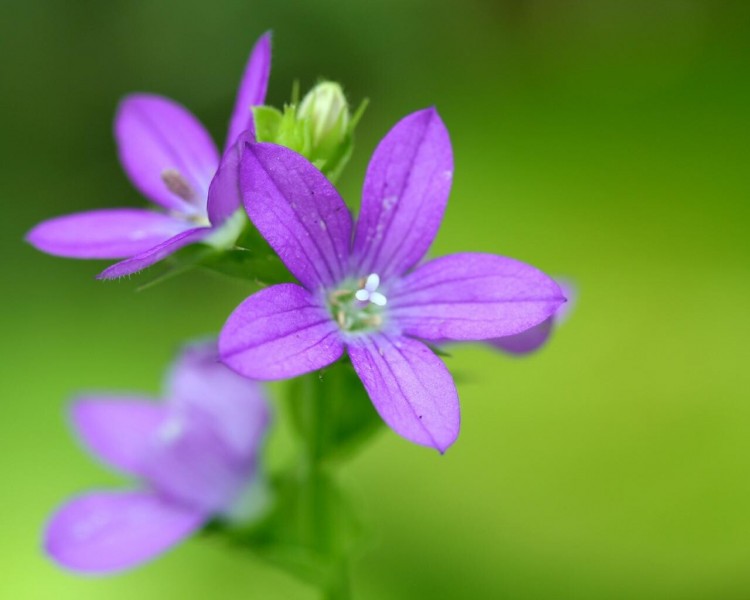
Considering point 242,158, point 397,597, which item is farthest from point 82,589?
point 242,158

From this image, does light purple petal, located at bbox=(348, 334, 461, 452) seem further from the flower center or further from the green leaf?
the green leaf

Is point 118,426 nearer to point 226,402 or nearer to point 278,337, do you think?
point 226,402

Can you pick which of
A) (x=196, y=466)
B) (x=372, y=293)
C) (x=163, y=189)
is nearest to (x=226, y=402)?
(x=196, y=466)

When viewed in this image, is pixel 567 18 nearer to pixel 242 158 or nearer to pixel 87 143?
pixel 87 143

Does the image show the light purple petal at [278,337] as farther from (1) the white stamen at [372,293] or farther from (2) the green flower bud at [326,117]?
(2) the green flower bud at [326,117]

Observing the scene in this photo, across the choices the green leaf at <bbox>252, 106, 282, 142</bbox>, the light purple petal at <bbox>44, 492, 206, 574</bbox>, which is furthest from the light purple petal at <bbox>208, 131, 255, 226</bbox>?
the light purple petal at <bbox>44, 492, 206, 574</bbox>
